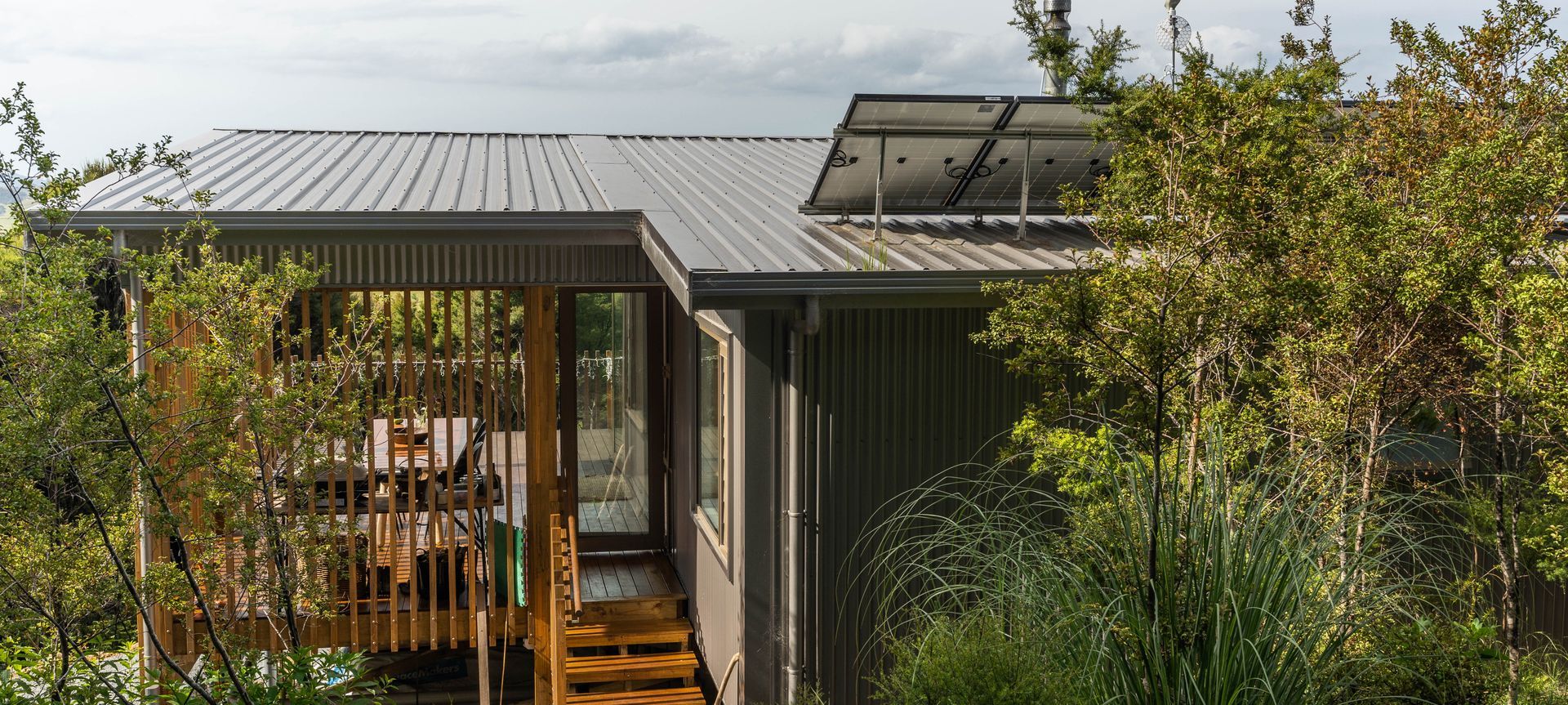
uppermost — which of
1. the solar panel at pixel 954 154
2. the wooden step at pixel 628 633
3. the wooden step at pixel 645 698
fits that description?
the solar panel at pixel 954 154

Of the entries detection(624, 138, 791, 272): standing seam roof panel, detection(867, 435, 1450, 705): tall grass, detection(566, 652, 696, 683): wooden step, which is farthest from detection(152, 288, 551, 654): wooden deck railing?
detection(867, 435, 1450, 705): tall grass

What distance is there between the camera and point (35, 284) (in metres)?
4.08

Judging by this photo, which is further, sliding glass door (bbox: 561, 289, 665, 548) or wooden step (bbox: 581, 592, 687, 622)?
sliding glass door (bbox: 561, 289, 665, 548)

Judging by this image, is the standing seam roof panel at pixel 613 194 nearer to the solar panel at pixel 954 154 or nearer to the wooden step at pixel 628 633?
the solar panel at pixel 954 154

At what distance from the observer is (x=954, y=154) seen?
21.0ft

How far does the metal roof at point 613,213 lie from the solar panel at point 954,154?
158mm

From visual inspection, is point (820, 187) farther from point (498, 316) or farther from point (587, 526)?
point (498, 316)

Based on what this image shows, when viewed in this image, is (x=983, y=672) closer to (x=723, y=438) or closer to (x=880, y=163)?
(x=723, y=438)

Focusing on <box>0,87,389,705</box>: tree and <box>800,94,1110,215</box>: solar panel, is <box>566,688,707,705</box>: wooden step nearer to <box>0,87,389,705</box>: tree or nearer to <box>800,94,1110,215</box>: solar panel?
<box>0,87,389,705</box>: tree

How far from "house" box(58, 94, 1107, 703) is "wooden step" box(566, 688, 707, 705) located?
29mm

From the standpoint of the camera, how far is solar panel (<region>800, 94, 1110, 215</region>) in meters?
6.11

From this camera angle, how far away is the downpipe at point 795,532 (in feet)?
17.6

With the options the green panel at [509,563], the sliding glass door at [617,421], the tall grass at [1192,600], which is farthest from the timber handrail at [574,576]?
the tall grass at [1192,600]

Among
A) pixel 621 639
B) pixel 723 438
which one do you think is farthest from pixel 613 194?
pixel 621 639
